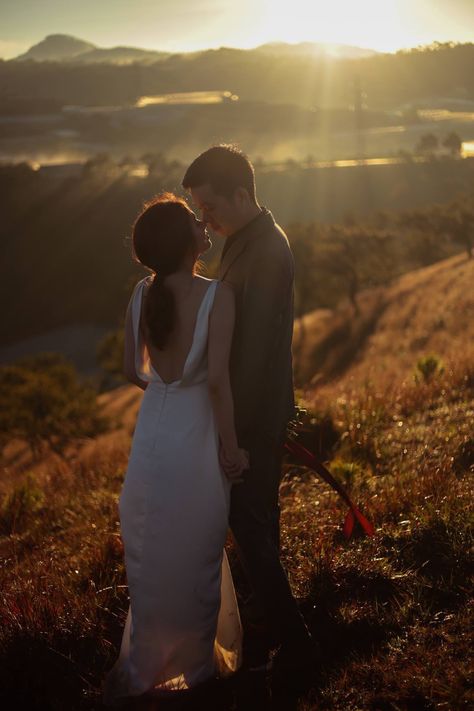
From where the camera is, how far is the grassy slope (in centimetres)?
296

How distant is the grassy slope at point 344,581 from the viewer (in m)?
2.96

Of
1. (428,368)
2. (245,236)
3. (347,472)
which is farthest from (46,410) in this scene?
(245,236)

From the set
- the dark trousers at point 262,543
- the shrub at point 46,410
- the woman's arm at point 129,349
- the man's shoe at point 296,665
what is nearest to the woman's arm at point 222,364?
the dark trousers at point 262,543

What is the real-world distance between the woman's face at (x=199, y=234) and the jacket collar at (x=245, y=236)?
0.12 metres

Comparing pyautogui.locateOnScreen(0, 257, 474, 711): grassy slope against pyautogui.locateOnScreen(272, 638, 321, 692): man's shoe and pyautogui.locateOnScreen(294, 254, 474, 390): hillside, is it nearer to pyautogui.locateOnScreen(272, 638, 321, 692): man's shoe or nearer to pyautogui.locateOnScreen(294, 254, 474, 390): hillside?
pyautogui.locateOnScreen(272, 638, 321, 692): man's shoe

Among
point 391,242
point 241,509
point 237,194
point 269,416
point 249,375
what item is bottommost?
point 391,242

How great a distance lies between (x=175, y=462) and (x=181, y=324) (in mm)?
548

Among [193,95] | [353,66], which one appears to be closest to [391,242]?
[353,66]

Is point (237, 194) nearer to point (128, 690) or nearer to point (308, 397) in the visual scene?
point (128, 690)

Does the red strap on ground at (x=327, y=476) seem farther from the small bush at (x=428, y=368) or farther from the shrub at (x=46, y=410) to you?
the shrub at (x=46, y=410)

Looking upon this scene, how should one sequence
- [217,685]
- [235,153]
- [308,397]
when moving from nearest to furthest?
[235,153] < [217,685] < [308,397]

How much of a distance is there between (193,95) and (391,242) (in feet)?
495

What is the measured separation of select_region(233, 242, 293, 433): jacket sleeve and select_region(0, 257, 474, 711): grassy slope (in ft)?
3.64

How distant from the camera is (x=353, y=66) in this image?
162875mm
